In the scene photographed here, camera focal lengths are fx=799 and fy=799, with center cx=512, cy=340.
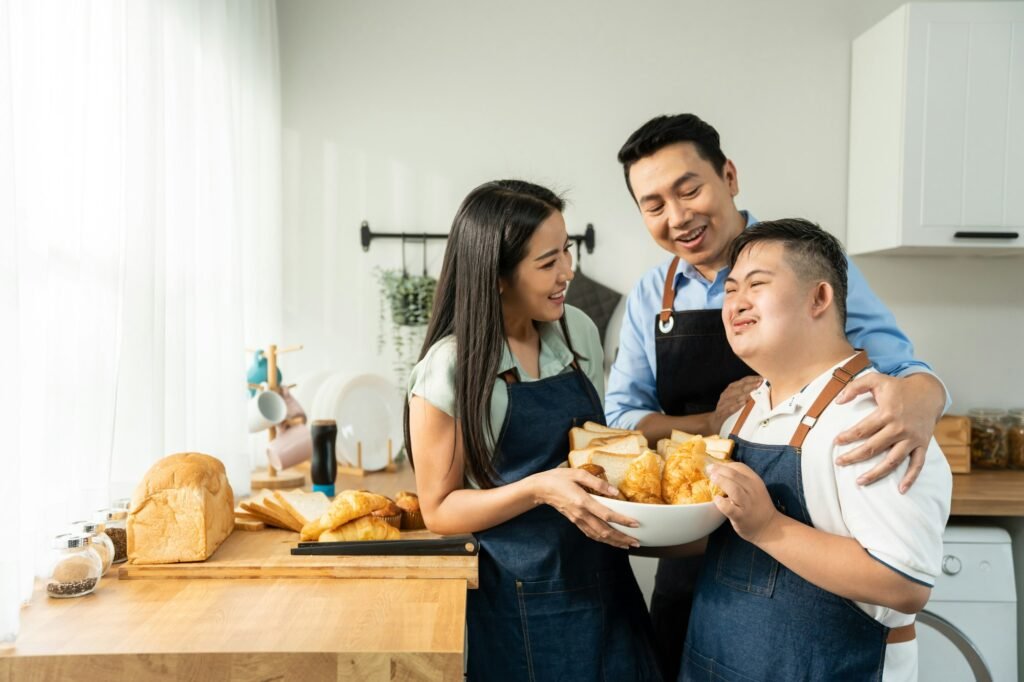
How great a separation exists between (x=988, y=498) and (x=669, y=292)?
4.58ft

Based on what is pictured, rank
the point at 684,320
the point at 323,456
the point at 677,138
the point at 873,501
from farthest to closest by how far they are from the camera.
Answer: the point at 323,456
the point at 684,320
the point at 677,138
the point at 873,501

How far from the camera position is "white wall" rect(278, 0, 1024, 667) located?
10.1 ft

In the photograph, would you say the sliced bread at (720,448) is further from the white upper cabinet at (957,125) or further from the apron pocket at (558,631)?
the white upper cabinet at (957,125)

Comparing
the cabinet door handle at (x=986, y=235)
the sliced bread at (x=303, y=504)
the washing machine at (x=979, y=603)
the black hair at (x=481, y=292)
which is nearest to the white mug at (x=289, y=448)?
the sliced bread at (x=303, y=504)

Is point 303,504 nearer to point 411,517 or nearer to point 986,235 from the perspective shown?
point 411,517

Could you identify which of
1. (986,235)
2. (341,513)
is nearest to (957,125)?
(986,235)

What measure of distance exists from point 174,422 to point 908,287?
272 cm

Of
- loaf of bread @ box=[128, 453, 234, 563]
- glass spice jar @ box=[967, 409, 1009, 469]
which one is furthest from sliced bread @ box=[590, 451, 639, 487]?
glass spice jar @ box=[967, 409, 1009, 469]

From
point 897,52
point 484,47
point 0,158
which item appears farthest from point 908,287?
point 0,158

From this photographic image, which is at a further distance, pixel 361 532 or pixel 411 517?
pixel 411 517

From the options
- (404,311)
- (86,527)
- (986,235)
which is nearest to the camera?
(86,527)

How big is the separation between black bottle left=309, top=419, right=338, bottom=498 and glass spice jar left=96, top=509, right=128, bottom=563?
62cm

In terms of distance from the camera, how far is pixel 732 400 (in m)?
1.61

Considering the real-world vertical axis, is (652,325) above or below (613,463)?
above
